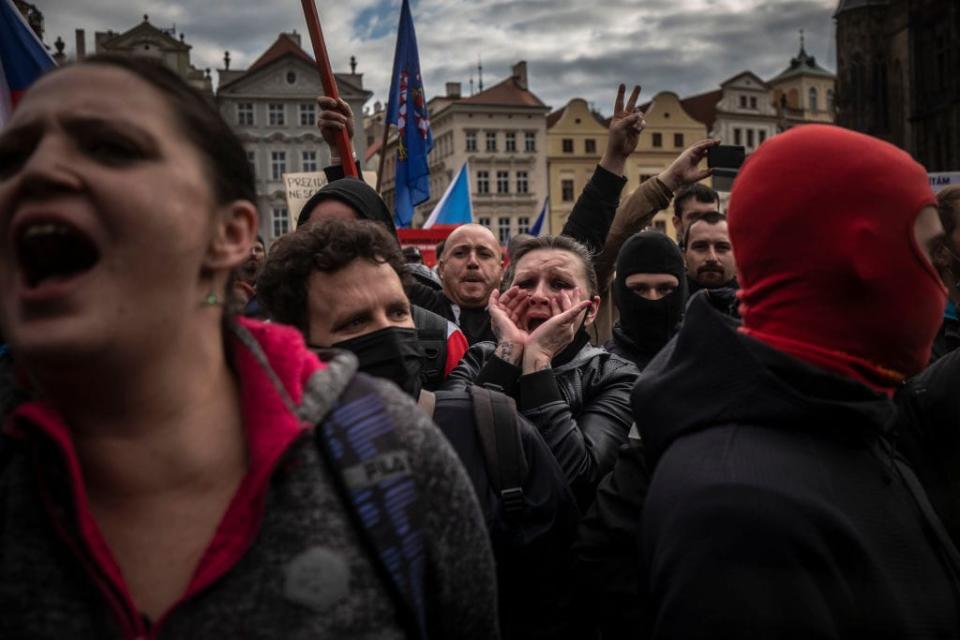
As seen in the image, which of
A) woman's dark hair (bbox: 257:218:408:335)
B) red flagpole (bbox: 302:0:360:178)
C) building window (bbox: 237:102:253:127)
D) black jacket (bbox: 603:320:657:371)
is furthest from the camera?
building window (bbox: 237:102:253:127)

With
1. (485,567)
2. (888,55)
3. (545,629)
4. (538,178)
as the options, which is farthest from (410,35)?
(538,178)

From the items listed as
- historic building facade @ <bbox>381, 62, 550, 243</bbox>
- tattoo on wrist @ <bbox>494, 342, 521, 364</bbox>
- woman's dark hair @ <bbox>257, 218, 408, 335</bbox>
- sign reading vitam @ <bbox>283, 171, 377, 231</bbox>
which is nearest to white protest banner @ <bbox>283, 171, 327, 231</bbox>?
sign reading vitam @ <bbox>283, 171, 377, 231</bbox>

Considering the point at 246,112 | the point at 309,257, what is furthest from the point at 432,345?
the point at 246,112

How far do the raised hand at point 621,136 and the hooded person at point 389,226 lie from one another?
4.61 ft

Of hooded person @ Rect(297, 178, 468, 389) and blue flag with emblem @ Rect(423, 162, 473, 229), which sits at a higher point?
blue flag with emblem @ Rect(423, 162, 473, 229)

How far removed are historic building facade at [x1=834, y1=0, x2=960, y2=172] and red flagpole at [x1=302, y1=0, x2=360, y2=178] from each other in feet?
133

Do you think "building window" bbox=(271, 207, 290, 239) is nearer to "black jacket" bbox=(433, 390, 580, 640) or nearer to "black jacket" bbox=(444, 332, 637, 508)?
"black jacket" bbox=(444, 332, 637, 508)

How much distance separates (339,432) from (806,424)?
2.82 ft

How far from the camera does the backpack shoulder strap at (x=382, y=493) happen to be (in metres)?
1.43

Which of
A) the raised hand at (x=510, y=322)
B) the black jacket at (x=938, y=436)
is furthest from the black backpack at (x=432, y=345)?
the black jacket at (x=938, y=436)

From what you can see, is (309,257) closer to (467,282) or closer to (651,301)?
(651,301)

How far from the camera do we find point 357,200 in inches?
144

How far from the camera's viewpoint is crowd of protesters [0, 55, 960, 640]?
1298 millimetres

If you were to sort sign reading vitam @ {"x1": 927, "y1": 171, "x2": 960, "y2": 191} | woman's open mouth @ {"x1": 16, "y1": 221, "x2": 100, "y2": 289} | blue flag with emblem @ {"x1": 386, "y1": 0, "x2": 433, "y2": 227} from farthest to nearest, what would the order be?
1. blue flag with emblem @ {"x1": 386, "y1": 0, "x2": 433, "y2": 227}
2. sign reading vitam @ {"x1": 927, "y1": 171, "x2": 960, "y2": 191}
3. woman's open mouth @ {"x1": 16, "y1": 221, "x2": 100, "y2": 289}
